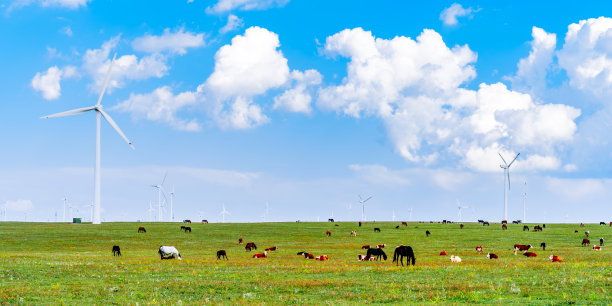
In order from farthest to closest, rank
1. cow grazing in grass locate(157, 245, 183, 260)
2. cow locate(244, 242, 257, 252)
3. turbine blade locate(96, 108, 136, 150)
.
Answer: turbine blade locate(96, 108, 136, 150), cow locate(244, 242, 257, 252), cow grazing in grass locate(157, 245, 183, 260)

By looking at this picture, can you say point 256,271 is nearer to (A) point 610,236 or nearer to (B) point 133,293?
(B) point 133,293

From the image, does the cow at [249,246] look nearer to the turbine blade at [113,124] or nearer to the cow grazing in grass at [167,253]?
the cow grazing in grass at [167,253]

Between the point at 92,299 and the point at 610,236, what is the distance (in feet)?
293

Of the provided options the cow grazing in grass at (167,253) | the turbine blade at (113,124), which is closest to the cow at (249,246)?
the cow grazing in grass at (167,253)

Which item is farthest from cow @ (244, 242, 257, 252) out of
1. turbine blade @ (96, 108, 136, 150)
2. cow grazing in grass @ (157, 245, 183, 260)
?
turbine blade @ (96, 108, 136, 150)

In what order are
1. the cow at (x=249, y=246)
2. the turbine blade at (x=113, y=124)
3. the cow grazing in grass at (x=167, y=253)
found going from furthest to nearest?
the turbine blade at (x=113, y=124), the cow at (x=249, y=246), the cow grazing in grass at (x=167, y=253)

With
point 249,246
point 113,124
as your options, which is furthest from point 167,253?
point 113,124

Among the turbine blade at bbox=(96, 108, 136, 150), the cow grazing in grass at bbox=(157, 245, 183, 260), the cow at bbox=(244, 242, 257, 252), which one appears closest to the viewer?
the cow grazing in grass at bbox=(157, 245, 183, 260)

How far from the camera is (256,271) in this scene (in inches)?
1259

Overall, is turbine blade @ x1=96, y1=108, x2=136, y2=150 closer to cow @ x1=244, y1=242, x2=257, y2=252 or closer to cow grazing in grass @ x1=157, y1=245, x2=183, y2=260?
cow @ x1=244, y1=242, x2=257, y2=252

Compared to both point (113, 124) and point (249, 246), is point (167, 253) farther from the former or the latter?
point (113, 124)

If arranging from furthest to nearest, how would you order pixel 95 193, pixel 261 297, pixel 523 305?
pixel 95 193
pixel 261 297
pixel 523 305

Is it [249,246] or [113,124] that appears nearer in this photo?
[249,246]

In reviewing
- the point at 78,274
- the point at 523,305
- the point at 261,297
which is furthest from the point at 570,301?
the point at 78,274
